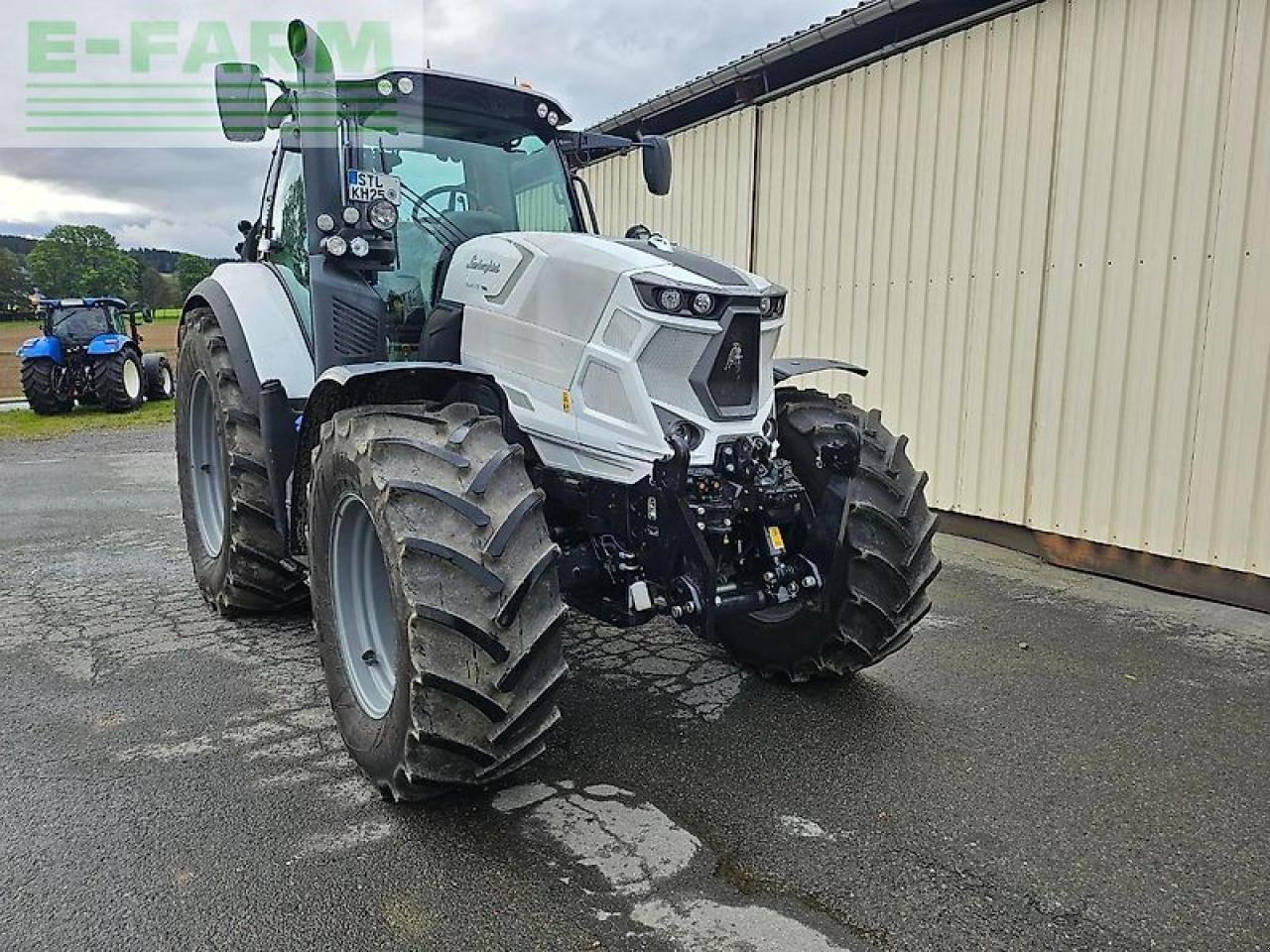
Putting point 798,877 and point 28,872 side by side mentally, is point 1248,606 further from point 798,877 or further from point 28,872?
point 28,872

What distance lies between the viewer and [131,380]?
723 inches

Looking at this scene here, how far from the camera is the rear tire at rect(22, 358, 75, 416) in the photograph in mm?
17719

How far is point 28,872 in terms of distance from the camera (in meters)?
2.85

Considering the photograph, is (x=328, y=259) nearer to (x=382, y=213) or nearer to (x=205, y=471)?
(x=382, y=213)

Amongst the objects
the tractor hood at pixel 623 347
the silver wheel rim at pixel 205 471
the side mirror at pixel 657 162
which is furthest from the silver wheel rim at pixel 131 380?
the tractor hood at pixel 623 347

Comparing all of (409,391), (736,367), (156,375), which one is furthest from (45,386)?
(736,367)

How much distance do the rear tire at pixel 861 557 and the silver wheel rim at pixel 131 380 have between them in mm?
17048

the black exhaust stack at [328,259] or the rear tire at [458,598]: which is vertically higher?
the black exhaust stack at [328,259]

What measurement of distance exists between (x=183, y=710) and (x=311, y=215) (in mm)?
2094

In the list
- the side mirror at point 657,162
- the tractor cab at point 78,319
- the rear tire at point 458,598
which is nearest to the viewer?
the rear tire at point 458,598

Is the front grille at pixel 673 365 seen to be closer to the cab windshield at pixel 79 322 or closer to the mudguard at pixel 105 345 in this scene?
the mudguard at pixel 105 345

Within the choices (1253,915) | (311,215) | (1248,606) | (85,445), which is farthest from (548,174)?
(85,445)

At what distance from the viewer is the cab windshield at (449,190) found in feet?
13.7

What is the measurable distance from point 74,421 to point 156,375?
9.18 feet
